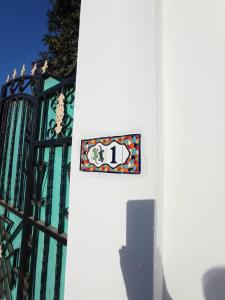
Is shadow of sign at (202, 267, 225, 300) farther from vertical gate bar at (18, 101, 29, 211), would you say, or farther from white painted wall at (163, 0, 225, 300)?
vertical gate bar at (18, 101, 29, 211)

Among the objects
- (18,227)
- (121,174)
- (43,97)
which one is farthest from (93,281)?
(43,97)

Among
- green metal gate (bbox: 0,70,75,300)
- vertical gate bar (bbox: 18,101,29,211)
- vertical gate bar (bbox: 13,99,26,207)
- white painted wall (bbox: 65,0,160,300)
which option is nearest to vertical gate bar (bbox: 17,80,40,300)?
green metal gate (bbox: 0,70,75,300)

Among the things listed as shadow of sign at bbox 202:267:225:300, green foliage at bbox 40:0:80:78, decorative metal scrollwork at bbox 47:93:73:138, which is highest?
green foliage at bbox 40:0:80:78

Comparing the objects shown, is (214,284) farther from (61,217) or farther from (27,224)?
(27,224)

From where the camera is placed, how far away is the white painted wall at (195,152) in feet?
2.64

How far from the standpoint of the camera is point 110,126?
3.41 ft

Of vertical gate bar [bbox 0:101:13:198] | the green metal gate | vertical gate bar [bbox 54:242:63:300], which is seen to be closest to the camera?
vertical gate bar [bbox 54:242:63:300]

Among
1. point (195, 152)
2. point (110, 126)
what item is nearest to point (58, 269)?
point (110, 126)

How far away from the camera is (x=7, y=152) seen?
2584mm

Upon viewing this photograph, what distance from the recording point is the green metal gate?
149 centimetres

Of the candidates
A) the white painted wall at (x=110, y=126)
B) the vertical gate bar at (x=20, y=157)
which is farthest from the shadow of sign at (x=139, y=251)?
the vertical gate bar at (x=20, y=157)

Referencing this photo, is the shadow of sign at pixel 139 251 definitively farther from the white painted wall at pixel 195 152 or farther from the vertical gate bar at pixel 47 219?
the vertical gate bar at pixel 47 219

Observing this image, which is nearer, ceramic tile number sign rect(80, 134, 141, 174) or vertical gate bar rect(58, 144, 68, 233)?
ceramic tile number sign rect(80, 134, 141, 174)

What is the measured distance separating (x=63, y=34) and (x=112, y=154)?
19.6 ft
